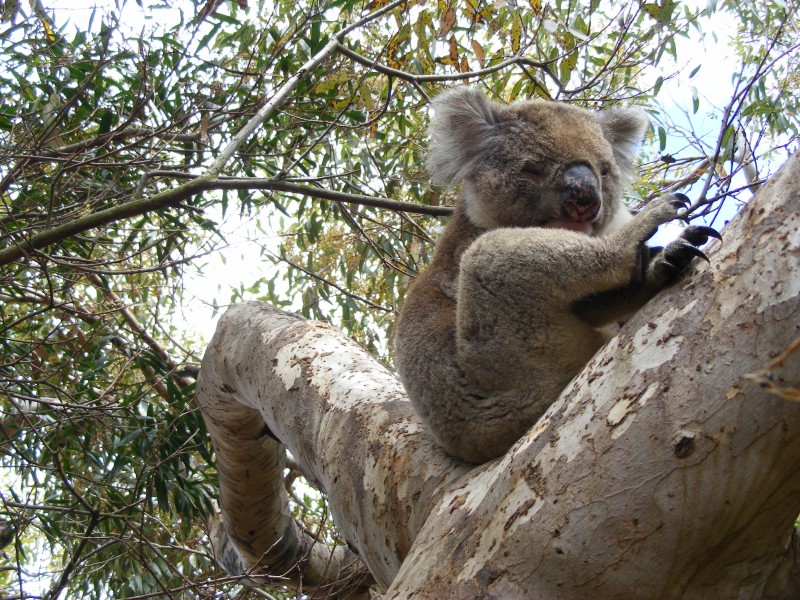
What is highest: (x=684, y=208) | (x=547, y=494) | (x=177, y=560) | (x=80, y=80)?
(x=80, y=80)

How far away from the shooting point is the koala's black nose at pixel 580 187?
106 inches

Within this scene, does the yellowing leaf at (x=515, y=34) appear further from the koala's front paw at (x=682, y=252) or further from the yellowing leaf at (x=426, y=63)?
the koala's front paw at (x=682, y=252)

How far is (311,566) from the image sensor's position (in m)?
4.37

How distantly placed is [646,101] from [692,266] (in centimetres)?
391

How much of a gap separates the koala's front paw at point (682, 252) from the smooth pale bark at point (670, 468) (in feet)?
0.26

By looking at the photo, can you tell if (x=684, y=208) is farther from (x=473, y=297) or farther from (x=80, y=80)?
(x=80, y=80)

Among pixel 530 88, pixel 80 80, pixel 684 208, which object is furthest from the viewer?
pixel 530 88

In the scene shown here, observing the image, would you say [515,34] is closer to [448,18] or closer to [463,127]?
[448,18]

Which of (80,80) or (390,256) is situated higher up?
(80,80)

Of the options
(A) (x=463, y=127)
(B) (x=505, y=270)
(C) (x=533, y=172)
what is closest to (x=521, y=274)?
(B) (x=505, y=270)

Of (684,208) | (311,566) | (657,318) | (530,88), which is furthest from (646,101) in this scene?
(657,318)

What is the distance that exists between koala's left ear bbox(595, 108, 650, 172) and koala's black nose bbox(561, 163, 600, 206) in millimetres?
672

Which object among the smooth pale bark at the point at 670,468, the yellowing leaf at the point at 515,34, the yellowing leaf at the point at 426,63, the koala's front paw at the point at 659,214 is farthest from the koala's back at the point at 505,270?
the yellowing leaf at the point at 426,63

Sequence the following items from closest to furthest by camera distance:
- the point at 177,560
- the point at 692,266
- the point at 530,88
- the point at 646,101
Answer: the point at 692,266 < the point at 530,88 < the point at 177,560 < the point at 646,101
